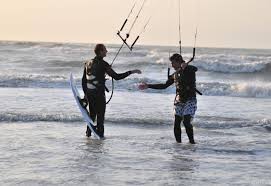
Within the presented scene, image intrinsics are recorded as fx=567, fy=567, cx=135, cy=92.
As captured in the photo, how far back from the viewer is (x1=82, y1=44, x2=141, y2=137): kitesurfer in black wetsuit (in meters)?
9.43

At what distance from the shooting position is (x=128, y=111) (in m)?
14.1

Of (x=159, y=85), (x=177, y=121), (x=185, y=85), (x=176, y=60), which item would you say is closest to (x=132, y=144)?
(x=177, y=121)

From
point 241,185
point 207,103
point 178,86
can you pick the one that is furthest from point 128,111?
→ point 241,185

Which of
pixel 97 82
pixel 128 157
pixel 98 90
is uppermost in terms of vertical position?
pixel 97 82

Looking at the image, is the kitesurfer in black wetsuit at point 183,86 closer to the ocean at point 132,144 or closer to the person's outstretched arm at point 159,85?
the person's outstretched arm at point 159,85

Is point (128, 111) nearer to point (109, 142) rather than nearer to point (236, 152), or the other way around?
point (109, 142)

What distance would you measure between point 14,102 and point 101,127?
6.12 metres

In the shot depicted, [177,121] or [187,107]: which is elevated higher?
[187,107]

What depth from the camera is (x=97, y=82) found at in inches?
377

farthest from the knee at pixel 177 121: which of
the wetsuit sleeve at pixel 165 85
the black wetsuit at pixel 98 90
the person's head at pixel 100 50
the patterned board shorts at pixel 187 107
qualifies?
the person's head at pixel 100 50

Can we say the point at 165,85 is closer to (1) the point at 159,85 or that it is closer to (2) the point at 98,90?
(1) the point at 159,85

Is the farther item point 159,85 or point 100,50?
point 100,50

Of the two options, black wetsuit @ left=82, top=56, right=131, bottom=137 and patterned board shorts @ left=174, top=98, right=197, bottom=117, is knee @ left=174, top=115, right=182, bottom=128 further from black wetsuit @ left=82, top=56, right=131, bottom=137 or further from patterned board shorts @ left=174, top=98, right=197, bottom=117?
black wetsuit @ left=82, top=56, right=131, bottom=137

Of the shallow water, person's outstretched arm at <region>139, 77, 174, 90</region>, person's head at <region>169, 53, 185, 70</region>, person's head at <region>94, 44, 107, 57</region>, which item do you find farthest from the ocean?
person's head at <region>94, 44, 107, 57</region>
